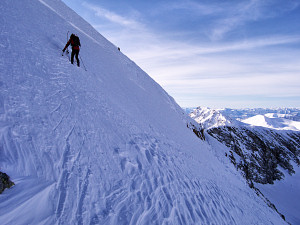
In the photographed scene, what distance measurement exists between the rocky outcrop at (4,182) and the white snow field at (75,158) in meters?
0.09

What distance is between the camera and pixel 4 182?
366 centimetres

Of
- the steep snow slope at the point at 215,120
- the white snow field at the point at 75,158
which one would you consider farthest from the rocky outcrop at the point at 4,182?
the steep snow slope at the point at 215,120

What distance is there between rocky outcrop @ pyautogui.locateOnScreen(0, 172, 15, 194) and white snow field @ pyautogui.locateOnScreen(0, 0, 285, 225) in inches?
3.7

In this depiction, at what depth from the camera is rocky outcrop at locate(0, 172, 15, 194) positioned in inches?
141

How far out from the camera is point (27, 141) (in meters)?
4.73

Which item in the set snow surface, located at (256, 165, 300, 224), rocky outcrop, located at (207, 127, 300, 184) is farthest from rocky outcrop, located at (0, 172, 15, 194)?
snow surface, located at (256, 165, 300, 224)

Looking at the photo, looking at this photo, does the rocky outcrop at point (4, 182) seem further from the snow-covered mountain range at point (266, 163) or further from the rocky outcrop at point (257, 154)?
the rocky outcrop at point (257, 154)

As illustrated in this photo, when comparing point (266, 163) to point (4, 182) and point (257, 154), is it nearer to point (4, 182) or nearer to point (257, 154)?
point (257, 154)

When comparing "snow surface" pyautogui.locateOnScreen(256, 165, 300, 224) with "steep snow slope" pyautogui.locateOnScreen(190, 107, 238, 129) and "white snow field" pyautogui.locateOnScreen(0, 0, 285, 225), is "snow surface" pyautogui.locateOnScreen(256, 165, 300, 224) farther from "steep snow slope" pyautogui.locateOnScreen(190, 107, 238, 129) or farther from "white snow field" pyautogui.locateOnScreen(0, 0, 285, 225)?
"white snow field" pyautogui.locateOnScreen(0, 0, 285, 225)

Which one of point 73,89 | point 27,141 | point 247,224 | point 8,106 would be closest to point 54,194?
point 27,141

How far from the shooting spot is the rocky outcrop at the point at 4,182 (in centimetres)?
358

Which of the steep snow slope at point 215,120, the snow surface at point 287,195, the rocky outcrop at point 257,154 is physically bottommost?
the snow surface at point 287,195

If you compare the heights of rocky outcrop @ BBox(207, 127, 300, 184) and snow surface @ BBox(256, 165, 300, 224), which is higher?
rocky outcrop @ BBox(207, 127, 300, 184)

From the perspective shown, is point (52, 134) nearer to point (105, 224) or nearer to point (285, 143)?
point (105, 224)
